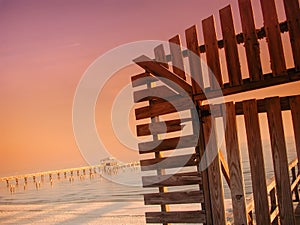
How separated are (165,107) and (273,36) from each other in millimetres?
1310

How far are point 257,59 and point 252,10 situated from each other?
44 centimetres

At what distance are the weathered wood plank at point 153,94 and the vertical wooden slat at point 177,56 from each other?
0.22 metres

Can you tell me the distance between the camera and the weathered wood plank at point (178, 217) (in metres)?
3.61

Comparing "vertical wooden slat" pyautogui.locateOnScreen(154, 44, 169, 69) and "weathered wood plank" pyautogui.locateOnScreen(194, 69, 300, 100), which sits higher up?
"vertical wooden slat" pyautogui.locateOnScreen(154, 44, 169, 69)

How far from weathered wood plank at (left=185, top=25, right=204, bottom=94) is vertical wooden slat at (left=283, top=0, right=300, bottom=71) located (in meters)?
0.89

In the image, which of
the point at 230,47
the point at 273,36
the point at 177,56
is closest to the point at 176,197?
the point at 177,56

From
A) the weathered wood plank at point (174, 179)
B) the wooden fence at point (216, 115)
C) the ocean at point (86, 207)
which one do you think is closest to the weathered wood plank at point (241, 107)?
the wooden fence at point (216, 115)

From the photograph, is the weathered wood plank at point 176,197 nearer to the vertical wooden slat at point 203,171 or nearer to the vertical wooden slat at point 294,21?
the vertical wooden slat at point 203,171

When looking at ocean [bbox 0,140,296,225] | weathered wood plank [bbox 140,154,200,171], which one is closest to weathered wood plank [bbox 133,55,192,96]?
weathered wood plank [bbox 140,154,200,171]

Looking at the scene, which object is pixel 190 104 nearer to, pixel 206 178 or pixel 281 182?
pixel 206 178

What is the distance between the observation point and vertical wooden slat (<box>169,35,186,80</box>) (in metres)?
3.66

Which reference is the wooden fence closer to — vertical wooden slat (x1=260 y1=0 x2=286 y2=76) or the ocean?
vertical wooden slat (x1=260 y1=0 x2=286 y2=76)

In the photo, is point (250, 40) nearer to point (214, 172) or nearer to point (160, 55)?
point (160, 55)

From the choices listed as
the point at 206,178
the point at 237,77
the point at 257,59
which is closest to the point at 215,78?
the point at 237,77
